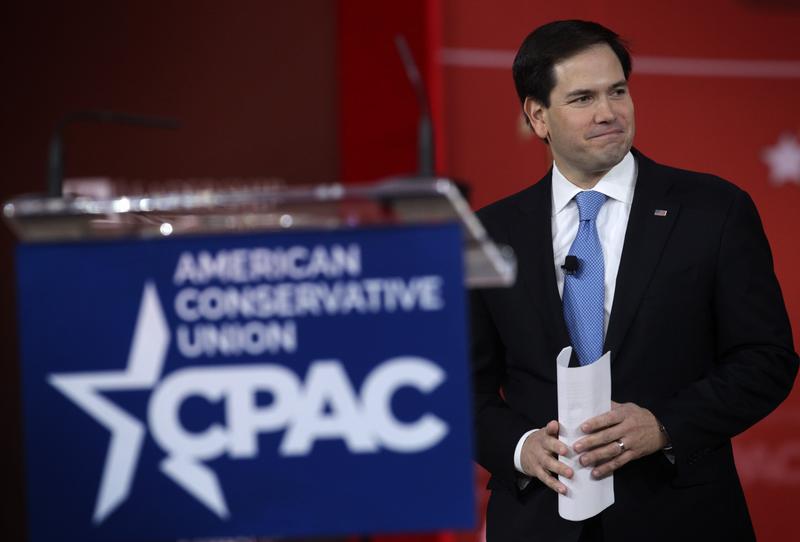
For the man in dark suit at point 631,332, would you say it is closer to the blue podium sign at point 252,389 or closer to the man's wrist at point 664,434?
the man's wrist at point 664,434

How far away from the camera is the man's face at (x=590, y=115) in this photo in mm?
1948

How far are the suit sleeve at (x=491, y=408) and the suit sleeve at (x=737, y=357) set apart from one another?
0.85ft

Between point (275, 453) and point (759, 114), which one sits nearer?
point (275, 453)

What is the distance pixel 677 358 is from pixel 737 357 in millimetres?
101

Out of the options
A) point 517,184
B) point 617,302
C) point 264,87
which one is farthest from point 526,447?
point 264,87

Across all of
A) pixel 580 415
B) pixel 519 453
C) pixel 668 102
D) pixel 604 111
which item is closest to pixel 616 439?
pixel 580 415

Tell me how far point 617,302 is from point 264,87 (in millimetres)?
2033

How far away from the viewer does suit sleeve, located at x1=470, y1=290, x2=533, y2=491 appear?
190 centimetres

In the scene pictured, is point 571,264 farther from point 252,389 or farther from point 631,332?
point 252,389

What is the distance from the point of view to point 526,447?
1.84 m

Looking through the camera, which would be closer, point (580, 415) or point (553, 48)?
point (580, 415)

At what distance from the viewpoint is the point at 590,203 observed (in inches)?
76.5

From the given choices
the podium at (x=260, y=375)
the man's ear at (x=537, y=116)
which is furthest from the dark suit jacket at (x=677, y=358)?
the podium at (x=260, y=375)

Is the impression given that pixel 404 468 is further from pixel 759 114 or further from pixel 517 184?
pixel 759 114
